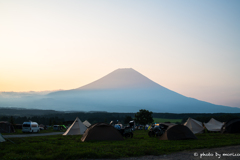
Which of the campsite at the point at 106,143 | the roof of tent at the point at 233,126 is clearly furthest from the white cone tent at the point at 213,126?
the roof of tent at the point at 233,126

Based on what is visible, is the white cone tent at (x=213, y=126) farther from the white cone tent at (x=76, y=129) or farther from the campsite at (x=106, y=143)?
the white cone tent at (x=76, y=129)

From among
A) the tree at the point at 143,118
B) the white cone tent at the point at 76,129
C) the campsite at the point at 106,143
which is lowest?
the tree at the point at 143,118

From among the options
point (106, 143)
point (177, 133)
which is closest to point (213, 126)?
point (177, 133)

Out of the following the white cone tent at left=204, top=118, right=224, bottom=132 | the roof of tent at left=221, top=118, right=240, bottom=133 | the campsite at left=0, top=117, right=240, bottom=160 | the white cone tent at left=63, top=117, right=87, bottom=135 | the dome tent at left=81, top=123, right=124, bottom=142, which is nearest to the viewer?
the campsite at left=0, top=117, right=240, bottom=160

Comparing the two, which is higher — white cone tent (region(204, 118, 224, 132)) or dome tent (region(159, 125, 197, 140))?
dome tent (region(159, 125, 197, 140))

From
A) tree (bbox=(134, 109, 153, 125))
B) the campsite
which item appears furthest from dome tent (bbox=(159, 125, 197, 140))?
tree (bbox=(134, 109, 153, 125))

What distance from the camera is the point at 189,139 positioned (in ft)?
55.1

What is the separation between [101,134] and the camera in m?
16.1

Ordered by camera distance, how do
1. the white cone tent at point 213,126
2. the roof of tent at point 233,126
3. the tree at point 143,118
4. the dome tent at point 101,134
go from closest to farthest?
1. the dome tent at point 101,134
2. the roof of tent at point 233,126
3. the white cone tent at point 213,126
4. the tree at point 143,118

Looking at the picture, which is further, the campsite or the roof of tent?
the roof of tent

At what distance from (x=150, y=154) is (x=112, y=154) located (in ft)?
6.51

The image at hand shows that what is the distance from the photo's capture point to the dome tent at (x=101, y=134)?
1586cm

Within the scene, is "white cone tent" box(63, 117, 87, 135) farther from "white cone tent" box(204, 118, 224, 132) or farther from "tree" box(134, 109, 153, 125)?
"tree" box(134, 109, 153, 125)

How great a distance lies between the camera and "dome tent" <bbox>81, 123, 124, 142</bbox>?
15.9 meters
